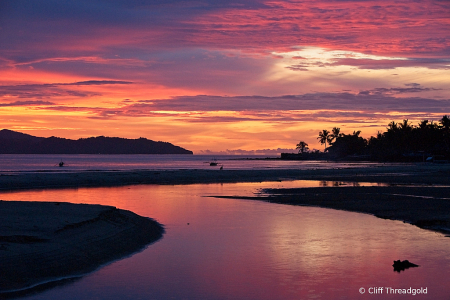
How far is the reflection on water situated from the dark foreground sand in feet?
2.22

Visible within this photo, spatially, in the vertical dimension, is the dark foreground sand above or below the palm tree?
below

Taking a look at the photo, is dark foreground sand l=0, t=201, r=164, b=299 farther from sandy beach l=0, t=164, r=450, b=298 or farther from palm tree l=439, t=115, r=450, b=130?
palm tree l=439, t=115, r=450, b=130

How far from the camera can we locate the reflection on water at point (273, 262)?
34.4ft

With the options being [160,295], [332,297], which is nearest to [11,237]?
[160,295]

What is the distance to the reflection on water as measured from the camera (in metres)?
10.5

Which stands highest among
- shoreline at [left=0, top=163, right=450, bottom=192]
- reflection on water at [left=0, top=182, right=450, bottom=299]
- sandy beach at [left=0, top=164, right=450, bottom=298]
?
shoreline at [left=0, top=163, right=450, bottom=192]

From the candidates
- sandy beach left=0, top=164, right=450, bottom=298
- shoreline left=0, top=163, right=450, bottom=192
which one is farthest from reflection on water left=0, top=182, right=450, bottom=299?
shoreline left=0, top=163, right=450, bottom=192

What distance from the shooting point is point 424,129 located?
490ft

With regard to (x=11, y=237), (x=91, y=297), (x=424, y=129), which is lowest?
(x=91, y=297)

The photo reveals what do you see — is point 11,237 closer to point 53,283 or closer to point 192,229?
point 53,283

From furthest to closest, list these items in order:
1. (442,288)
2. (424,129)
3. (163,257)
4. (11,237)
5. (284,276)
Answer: (424,129), (163,257), (11,237), (284,276), (442,288)

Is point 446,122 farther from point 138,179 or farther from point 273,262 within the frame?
point 273,262

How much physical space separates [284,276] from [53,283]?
5594 millimetres

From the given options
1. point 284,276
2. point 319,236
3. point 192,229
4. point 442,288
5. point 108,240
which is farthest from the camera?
point 192,229
